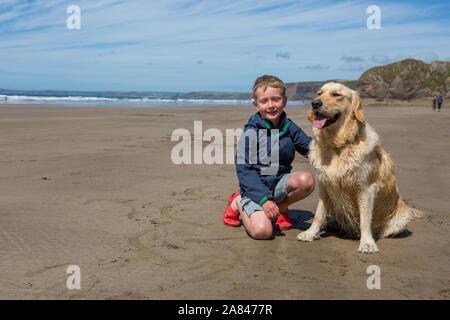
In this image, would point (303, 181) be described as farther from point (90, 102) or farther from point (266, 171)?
point (90, 102)

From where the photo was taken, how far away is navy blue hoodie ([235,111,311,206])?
13.9 feet

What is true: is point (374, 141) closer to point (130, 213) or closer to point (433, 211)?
point (433, 211)

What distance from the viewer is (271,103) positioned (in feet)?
14.0

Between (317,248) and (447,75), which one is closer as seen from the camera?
(317,248)

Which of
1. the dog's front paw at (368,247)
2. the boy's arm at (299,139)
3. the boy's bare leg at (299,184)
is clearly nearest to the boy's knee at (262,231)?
the boy's bare leg at (299,184)

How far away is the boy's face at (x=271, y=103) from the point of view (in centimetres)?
426

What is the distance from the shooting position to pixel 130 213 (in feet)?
15.9

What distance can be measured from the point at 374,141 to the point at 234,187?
2840 mm

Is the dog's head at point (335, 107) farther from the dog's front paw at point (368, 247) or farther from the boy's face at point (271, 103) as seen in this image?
the dog's front paw at point (368, 247)

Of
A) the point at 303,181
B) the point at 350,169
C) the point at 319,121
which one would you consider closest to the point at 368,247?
the point at 350,169

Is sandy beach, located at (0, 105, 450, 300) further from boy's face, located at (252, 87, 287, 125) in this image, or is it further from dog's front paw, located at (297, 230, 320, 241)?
boy's face, located at (252, 87, 287, 125)

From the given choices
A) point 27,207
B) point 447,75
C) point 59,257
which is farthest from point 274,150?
point 447,75

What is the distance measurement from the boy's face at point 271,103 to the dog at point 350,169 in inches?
15.3

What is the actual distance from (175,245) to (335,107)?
6.60 feet
